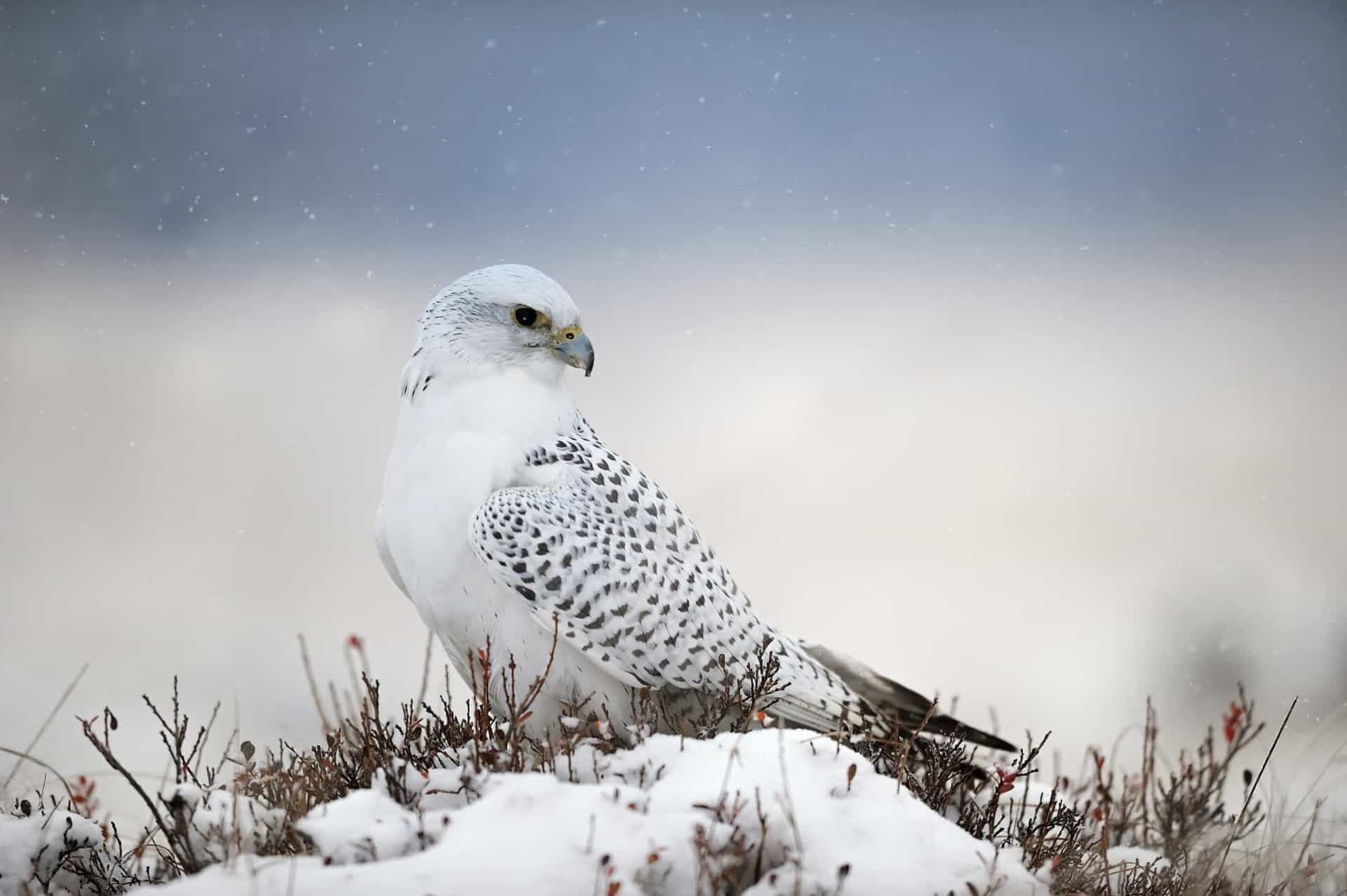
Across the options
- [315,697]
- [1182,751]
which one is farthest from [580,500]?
[1182,751]

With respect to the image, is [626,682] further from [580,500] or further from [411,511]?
[411,511]

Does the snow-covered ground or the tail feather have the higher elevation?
the tail feather

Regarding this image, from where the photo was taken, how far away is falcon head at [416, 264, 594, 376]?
480cm

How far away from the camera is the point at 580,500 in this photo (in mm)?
4801

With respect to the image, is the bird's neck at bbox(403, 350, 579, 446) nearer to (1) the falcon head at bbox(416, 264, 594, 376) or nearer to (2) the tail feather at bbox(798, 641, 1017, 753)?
(1) the falcon head at bbox(416, 264, 594, 376)

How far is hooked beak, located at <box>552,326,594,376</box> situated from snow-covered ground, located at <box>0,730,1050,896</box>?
1944 millimetres

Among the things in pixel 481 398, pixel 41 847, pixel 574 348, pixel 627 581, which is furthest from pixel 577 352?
pixel 41 847

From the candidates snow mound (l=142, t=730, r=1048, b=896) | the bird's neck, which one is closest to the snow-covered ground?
snow mound (l=142, t=730, r=1048, b=896)

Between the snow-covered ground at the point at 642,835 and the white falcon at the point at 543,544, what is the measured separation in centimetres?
96

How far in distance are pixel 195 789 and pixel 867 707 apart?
9.80ft

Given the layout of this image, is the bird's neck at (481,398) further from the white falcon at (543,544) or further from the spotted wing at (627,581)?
the spotted wing at (627,581)

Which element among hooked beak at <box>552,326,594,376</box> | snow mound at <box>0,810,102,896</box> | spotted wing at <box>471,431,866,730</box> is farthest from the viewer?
hooked beak at <box>552,326,594,376</box>

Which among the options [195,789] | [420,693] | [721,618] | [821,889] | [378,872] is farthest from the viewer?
[721,618]

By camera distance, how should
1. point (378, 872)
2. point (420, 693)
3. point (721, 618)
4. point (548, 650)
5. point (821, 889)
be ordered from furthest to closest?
point (721, 618) → point (548, 650) → point (420, 693) → point (821, 889) → point (378, 872)
